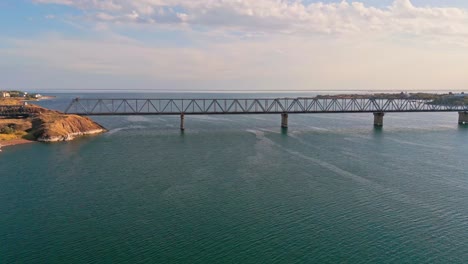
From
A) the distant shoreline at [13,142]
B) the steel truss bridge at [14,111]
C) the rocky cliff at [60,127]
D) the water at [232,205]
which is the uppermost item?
the steel truss bridge at [14,111]

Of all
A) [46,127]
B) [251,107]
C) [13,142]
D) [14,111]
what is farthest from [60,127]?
[251,107]

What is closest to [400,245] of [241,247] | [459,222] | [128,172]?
[459,222]

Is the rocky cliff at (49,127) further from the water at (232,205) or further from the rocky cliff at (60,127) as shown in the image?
the water at (232,205)

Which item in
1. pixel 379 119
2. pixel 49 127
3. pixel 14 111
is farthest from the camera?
pixel 379 119

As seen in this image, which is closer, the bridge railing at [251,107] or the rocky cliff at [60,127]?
the rocky cliff at [60,127]

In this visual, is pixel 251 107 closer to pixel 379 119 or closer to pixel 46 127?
pixel 379 119

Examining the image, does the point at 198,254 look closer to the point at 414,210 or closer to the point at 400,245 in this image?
the point at 400,245

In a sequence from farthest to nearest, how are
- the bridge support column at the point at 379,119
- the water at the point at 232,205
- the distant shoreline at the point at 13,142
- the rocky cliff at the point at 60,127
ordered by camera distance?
1. the bridge support column at the point at 379,119
2. the rocky cliff at the point at 60,127
3. the distant shoreline at the point at 13,142
4. the water at the point at 232,205

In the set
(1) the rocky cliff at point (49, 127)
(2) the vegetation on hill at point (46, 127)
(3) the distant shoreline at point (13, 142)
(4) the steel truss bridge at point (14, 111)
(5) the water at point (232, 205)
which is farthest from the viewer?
(4) the steel truss bridge at point (14, 111)

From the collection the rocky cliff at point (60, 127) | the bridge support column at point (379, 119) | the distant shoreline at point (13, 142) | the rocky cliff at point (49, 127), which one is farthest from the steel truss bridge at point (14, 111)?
the bridge support column at point (379, 119)
